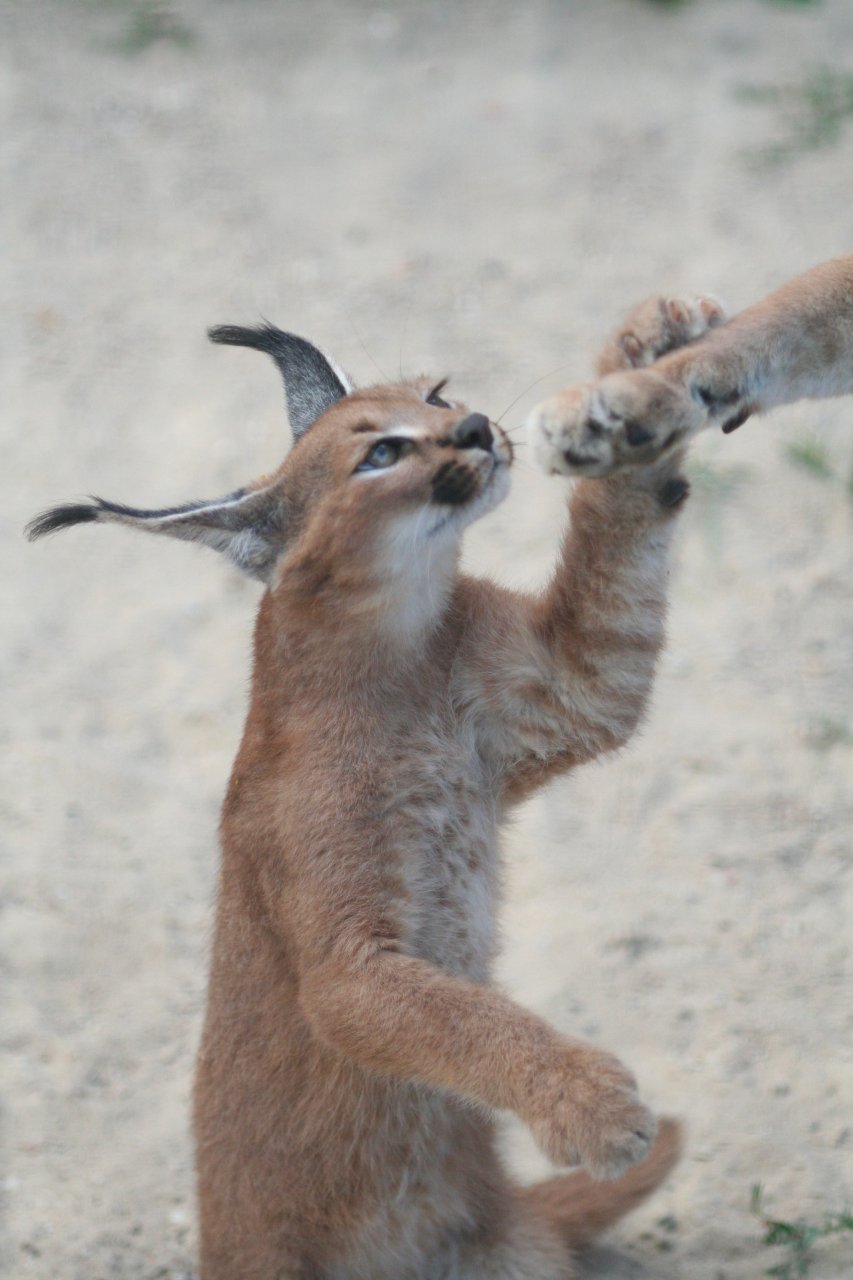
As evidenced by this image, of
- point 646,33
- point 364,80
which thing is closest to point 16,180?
point 364,80

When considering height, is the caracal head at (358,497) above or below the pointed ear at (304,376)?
below

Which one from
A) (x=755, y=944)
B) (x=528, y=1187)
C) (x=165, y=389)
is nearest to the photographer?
(x=528, y=1187)

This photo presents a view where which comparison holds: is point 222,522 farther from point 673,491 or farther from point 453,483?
point 673,491

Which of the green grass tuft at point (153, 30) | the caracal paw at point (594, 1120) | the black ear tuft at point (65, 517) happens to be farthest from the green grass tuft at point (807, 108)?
the caracal paw at point (594, 1120)

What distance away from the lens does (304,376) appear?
4047 mm

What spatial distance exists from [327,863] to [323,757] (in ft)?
0.82

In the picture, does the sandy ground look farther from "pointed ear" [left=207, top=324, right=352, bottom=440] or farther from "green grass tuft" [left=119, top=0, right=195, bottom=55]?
"pointed ear" [left=207, top=324, right=352, bottom=440]

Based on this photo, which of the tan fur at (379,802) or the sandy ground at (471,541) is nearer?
the tan fur at (379,802)

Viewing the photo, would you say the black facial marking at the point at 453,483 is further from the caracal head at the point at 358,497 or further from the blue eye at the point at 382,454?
the blue eye at the point at 382,454

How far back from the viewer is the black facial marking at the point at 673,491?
341 cm

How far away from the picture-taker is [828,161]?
7770 millimetres

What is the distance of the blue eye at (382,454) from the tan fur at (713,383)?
16.3 inches

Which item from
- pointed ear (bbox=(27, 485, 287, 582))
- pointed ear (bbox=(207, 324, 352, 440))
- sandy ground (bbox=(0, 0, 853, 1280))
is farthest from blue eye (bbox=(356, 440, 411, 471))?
sandy ground (bbox=(0, 0, 853, 1280))

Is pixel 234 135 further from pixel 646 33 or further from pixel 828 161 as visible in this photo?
pixel 828 161
